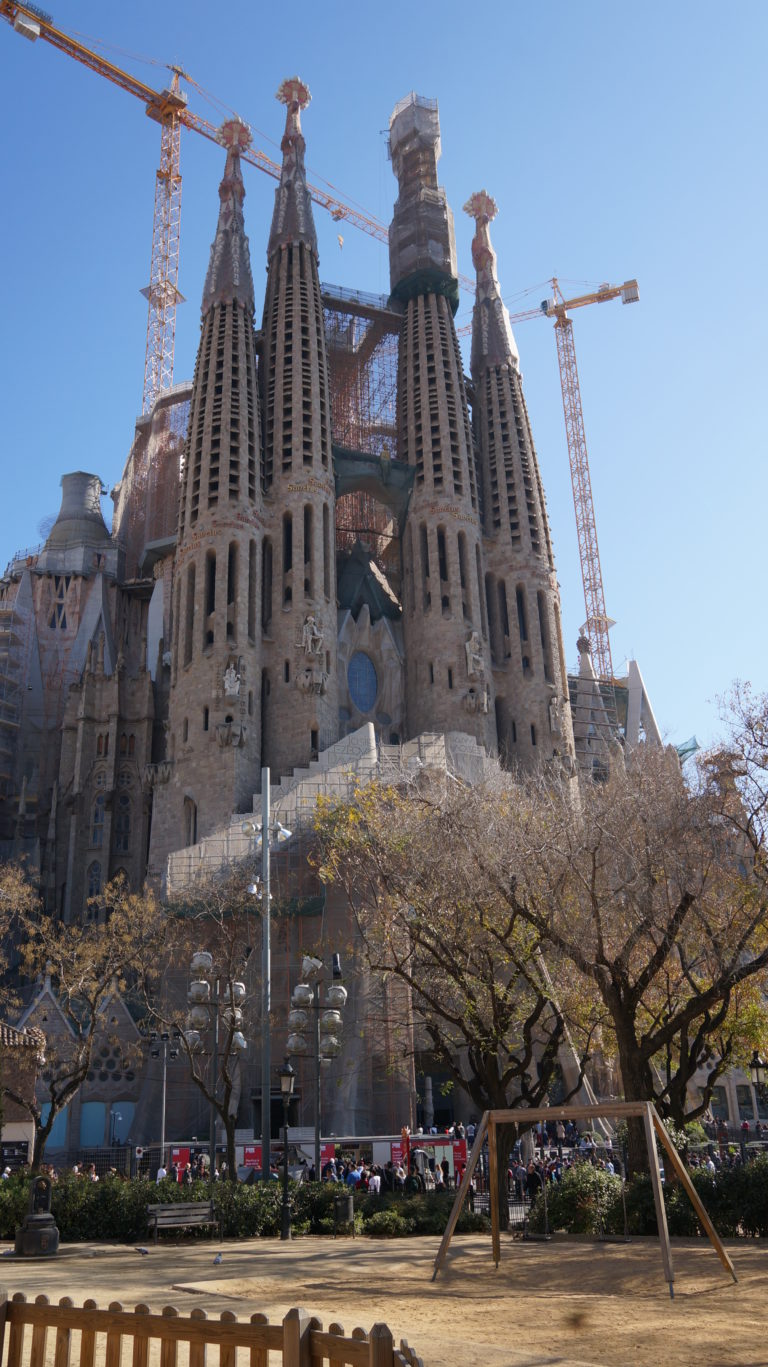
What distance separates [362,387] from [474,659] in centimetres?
2843

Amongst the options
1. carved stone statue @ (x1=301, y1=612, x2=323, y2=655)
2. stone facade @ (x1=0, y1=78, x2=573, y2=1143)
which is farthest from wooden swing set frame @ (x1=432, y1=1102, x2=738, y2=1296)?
carved stone statue @ (x1=301, y1=612, x2=323, y2=655)

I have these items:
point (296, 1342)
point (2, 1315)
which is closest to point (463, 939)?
point (2, 1315)

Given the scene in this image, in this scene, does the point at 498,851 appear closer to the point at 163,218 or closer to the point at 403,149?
the point at 403,149

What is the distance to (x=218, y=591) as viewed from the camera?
57.8m

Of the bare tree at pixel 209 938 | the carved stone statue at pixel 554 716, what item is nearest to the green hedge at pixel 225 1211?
the bare tree at pixel 209 938

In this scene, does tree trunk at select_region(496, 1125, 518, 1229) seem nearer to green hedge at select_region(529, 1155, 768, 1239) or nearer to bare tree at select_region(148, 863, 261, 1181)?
green hedge at select_region(529, 1155, 768, 1239)

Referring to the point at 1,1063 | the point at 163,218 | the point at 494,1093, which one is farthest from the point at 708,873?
the point at 163,218

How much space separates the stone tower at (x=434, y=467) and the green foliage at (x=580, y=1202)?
143 ft

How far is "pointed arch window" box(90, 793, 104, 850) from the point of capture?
6412cm

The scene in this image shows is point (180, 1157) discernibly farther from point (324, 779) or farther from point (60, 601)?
point (60, 601)

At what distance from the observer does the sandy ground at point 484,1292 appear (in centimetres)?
855

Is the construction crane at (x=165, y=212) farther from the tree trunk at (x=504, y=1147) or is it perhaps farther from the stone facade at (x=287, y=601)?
the tree trunk at (x=504, y=1147)

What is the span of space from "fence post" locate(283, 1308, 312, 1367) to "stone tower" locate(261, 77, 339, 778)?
2012 inches

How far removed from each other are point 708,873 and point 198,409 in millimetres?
49187
